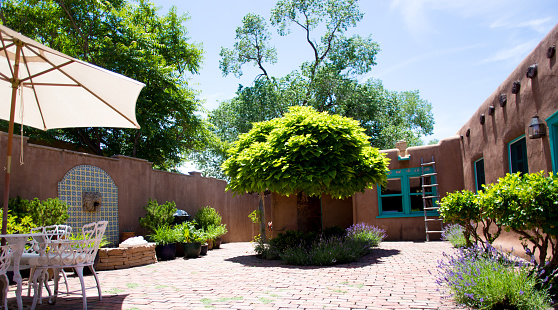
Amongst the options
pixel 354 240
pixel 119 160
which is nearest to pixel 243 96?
pixel 119 160

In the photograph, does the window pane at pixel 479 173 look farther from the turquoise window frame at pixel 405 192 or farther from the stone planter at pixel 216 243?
the stone planter at pixel 216 243

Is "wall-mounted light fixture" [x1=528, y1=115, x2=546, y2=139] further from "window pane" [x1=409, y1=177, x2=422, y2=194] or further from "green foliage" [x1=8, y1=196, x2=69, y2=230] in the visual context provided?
"green foliage" [x1=8, y1=196, x2=69, y2=230]

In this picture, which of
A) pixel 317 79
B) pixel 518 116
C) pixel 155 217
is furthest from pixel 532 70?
pixel 317 79

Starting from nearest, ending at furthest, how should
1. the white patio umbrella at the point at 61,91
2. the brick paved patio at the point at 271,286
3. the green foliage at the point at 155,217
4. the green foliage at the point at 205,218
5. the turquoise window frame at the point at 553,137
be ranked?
1. the brick paved patio at the point at 271,286
2. the white patio umbrella at the point at 61,91
3. the turquoise window frame at the point at 553,137
4. the green foliage at the point at 155,217
5. the green foliage at the point at 205,218

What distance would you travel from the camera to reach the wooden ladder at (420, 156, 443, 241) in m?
13.2

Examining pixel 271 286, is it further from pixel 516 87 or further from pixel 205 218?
pixel 205 218

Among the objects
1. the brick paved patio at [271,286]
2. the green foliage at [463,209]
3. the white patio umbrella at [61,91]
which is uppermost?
the white patio umbrella at [61,91]

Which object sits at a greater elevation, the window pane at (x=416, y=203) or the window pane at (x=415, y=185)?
the window pane at (x=415, y=185)

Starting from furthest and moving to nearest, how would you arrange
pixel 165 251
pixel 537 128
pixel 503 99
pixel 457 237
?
1. pixel 165 251
2. pixel 457 237
3. pixel 503 99
4. pixel 537 128

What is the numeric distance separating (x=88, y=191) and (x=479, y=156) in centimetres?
1019

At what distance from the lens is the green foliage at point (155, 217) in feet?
37.7

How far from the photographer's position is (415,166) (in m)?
13.9

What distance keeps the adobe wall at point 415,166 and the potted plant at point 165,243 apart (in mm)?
6295

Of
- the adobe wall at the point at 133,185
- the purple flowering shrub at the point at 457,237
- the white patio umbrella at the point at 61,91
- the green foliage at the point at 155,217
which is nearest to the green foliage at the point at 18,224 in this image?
the adobe wall at the point at 133,185
